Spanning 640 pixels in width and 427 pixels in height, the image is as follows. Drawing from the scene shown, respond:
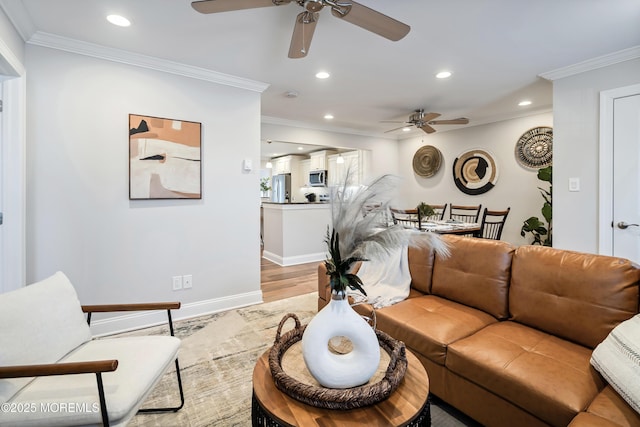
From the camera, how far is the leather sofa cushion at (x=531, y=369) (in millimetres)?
1169

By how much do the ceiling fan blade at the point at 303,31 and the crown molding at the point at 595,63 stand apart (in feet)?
8.58

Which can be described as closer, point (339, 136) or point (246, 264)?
point (246, 264)

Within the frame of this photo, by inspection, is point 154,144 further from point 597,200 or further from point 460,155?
point 460,155

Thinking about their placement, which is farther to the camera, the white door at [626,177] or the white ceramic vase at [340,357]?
the white door at [626,177]

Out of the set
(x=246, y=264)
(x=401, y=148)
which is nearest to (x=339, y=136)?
(x=401, y=148)

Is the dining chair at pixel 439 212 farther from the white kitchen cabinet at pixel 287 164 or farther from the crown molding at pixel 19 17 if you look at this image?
the crown molding at pixel 19 17

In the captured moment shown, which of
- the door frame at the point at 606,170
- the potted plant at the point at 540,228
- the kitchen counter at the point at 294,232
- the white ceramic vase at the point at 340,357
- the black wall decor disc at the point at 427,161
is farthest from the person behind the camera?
the black wall decor disc at the point at 427,161

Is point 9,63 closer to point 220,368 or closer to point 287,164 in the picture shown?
point 220,368

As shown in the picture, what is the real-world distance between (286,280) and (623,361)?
3.50 m

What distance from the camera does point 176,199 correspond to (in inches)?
112

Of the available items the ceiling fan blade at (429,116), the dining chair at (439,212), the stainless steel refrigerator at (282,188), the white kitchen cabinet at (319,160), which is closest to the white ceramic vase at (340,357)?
the ceiling fan blade at (429,116)

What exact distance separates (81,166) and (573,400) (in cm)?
332

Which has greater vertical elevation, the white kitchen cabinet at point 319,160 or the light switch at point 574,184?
the white kitchen cabinet at point 319,160

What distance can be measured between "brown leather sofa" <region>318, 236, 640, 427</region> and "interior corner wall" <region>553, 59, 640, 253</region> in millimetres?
1596
